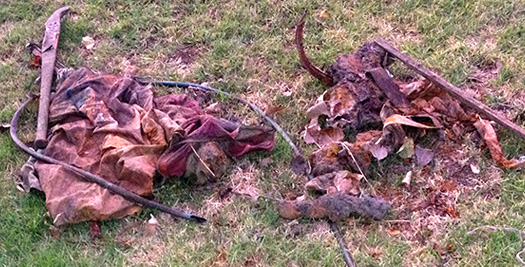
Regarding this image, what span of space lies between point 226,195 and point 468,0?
2.47m

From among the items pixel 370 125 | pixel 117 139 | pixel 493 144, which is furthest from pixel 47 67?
pixel 493 144

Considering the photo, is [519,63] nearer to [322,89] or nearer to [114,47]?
[322,89]

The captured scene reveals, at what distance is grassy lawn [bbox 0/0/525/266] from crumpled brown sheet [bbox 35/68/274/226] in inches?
5.3

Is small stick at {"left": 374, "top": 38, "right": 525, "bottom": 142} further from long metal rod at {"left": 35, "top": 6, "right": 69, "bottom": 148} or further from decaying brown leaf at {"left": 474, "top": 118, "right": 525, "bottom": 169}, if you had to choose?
long metal rod at {"left": 35, "top": 6, "right": 69, "bottom": 148}

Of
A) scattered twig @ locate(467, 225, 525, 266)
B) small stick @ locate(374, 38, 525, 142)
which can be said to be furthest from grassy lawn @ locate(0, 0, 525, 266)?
small stick @ locate(374, 38, 525, 142)

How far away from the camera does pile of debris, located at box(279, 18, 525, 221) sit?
122 inches

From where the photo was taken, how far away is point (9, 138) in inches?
146

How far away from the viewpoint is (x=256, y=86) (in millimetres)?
3963

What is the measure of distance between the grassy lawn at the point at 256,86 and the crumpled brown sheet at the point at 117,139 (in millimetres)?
134

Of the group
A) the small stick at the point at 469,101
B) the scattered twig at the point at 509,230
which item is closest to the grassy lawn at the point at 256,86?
the scattered twig at the point at 509,230

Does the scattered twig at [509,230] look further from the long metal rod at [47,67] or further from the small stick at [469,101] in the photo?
the long metal rod at [47,67]

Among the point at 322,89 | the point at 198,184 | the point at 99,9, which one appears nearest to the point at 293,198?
the point at 198,184

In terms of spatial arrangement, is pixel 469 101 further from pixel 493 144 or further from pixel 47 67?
pixel 47 67

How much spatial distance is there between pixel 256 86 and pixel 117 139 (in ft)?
3.60
